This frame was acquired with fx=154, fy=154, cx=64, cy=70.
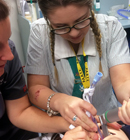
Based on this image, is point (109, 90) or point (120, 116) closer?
point (120, 116)

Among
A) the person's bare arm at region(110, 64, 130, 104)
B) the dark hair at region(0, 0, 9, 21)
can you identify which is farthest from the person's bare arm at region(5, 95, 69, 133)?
the dark hair at region(0, 0, 9, 21)

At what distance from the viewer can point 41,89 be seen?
0.94 metres

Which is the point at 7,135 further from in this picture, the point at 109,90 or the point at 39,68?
the point at 109,90

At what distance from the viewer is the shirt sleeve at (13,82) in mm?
828

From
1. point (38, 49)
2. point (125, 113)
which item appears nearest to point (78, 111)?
point (125, 113)

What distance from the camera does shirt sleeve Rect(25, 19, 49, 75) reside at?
100 cm

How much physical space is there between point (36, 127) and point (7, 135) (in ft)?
0.61

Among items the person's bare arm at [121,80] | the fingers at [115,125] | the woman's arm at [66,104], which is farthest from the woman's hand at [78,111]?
the person's bare arm at [121,80]

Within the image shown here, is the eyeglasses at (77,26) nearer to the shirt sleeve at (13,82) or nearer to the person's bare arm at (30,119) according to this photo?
the shirt sleeve at (13,82)

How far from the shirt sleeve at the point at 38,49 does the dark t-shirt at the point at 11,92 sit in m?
0.14

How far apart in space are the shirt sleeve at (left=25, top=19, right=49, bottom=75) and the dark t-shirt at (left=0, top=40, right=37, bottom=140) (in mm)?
136

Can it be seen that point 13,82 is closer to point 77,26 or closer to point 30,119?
point 30,119

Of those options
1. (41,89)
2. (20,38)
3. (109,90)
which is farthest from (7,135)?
(20,38)

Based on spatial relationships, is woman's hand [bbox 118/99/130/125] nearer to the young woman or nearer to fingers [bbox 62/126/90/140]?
fingers [bbox 62/126/90/140]
